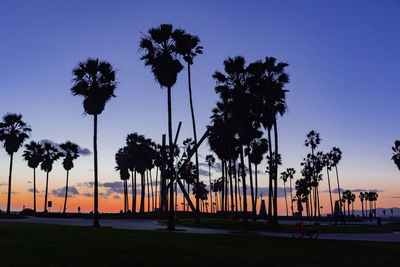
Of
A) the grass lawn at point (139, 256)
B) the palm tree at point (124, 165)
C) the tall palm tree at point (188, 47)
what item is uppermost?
the tall palm tree at point (188, 47)

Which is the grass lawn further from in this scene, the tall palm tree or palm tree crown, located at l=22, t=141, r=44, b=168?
palm tree crown, located at l=22, t=141, r=44, b=168

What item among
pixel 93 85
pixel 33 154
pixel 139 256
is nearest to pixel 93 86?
pixel 93 85

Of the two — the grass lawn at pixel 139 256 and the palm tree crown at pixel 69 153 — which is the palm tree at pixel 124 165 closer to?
the palm tree crown at pixel 69 153

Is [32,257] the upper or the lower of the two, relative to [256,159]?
lower

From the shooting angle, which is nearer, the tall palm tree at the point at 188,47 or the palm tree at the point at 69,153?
the tall palm tree at the point at 188,47

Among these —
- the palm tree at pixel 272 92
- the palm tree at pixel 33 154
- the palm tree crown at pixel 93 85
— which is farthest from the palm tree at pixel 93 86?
the palm tree at pixel 33 154

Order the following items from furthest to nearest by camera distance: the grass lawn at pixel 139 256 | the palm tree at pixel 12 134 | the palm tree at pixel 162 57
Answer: the palm tree at pixel 12 134
the palm tree at pixel 162 57
the grass lawn at pixel 139 256

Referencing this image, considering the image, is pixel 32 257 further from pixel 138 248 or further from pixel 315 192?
pixel 315 192

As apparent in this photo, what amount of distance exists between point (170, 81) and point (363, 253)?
22359 mm

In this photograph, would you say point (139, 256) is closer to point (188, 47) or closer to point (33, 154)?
point (188, 47)

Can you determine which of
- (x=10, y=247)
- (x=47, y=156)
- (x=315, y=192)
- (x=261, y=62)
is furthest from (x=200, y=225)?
(x=315, y=192)

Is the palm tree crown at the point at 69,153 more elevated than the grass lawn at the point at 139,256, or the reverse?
the palm tree crown at the point at 69,153

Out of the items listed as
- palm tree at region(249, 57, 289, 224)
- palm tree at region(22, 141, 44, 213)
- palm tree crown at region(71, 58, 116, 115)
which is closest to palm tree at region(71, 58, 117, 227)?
palm tree crown at region(71, 58, 116, 115)

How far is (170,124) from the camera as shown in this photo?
33469 mm
